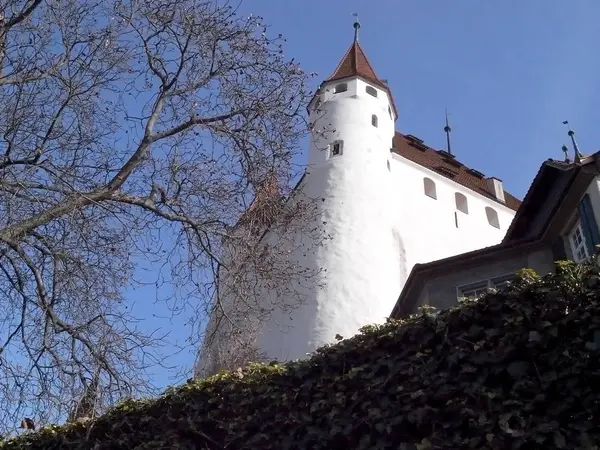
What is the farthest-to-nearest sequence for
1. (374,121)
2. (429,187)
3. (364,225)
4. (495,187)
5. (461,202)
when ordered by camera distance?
(495,187) → (461,202) → (429,187) → (374,121) → (364,225)

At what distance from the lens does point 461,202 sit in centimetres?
3838

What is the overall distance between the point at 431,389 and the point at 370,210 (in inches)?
1015

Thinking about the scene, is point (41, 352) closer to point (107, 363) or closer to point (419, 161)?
point (107, 363)

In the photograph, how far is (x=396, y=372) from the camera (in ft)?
25.3

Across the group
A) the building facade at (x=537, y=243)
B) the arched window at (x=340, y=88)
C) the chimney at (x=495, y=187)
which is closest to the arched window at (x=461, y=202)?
the chimney at (x=495, y=187)

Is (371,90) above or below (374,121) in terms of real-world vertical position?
above

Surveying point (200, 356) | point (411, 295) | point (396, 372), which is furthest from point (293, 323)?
point (396, 372)

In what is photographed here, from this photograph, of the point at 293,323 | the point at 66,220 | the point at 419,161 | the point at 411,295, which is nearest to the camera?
the point at 66,220

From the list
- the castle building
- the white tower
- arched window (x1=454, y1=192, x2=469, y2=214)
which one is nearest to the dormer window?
the white tower

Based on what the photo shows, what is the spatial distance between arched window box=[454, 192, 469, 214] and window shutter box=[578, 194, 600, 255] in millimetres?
24393

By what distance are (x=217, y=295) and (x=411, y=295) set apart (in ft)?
28.4

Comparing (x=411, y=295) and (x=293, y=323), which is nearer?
(x=411, y=295)

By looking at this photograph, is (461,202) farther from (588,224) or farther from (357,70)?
(588,224)

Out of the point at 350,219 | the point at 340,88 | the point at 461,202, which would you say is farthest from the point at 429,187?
the point at 350,219
